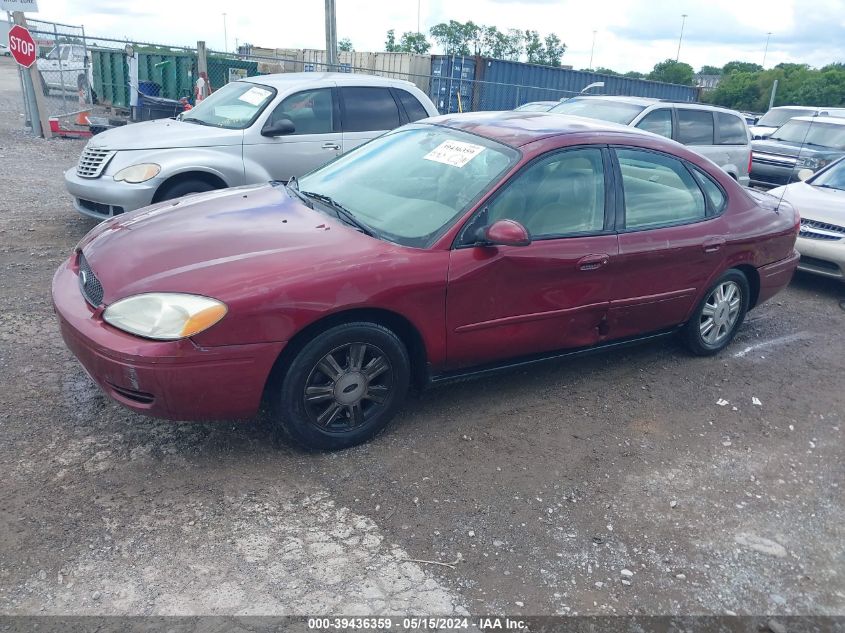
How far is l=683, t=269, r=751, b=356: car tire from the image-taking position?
5011 millimetres

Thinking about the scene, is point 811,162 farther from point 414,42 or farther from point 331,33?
point 414,42

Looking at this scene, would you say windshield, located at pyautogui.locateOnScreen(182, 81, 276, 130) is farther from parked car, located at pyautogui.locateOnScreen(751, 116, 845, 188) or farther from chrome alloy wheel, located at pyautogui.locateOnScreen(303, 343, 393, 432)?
parked car, located at pyautogui.locateOnScreen(751, 116, 845, 188)

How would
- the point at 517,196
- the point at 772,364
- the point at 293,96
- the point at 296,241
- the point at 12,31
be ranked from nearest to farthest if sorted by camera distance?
the point at 296,241 → the point at 517,196 → the point at 772,364 → the point at 293,96 → the point at 12,31

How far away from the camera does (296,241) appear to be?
139 inches

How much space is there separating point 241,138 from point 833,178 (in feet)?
21.8

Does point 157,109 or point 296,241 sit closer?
point 296,241

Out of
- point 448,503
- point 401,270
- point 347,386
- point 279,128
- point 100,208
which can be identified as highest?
point 279,128

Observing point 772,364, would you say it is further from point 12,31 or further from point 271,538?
point 12,31

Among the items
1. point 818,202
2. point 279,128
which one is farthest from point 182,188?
point 818,202

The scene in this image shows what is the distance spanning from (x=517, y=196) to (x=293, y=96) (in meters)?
4.21

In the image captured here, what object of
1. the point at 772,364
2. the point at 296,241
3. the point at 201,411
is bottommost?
the point at 772,364

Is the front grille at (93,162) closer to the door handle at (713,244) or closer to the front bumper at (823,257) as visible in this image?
the door handle at (713,244)

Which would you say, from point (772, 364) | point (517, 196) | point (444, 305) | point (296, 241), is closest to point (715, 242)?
point (772, 364)

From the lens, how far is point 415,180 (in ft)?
13.5
